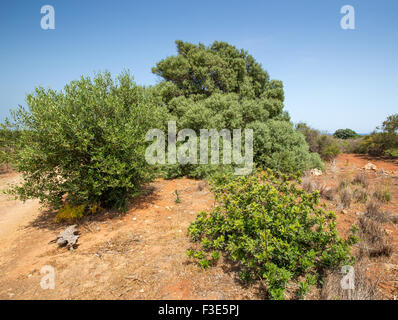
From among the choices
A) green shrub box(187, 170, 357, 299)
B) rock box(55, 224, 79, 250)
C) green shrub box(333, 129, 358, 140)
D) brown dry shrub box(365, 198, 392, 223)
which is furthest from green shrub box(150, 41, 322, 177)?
green shrub box(333, 129, 358, 140)

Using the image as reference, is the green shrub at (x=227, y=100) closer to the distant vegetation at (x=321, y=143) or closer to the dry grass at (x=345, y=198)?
the dry grass at (x=345, y=198)

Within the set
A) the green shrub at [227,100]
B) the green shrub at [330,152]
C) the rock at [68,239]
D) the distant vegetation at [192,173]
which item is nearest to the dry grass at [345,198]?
the distant vegetation at [192,173]

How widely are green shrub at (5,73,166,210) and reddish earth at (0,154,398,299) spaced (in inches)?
39.0

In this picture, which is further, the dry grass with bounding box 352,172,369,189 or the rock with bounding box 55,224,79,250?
the dry grass with bounding box 352,172,369,189

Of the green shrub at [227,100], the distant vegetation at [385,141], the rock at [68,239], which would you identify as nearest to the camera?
the rock at [68,239]

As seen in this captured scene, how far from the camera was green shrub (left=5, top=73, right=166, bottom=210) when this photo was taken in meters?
4.96

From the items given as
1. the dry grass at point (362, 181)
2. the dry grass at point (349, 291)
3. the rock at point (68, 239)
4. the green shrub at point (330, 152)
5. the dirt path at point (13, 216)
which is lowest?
the dirt path at point (13, 216)

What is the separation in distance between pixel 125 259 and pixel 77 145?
3.22 metres

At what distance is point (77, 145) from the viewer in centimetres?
518

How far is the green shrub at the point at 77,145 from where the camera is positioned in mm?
4957

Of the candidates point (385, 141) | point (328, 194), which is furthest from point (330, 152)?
point (328, 194)

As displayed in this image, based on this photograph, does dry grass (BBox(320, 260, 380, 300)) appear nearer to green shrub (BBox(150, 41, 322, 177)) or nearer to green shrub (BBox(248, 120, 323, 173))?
green shrub (BBox(150, 41, 322, 177))

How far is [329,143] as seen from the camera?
1647 cm

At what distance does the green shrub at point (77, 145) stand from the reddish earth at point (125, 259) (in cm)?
99
